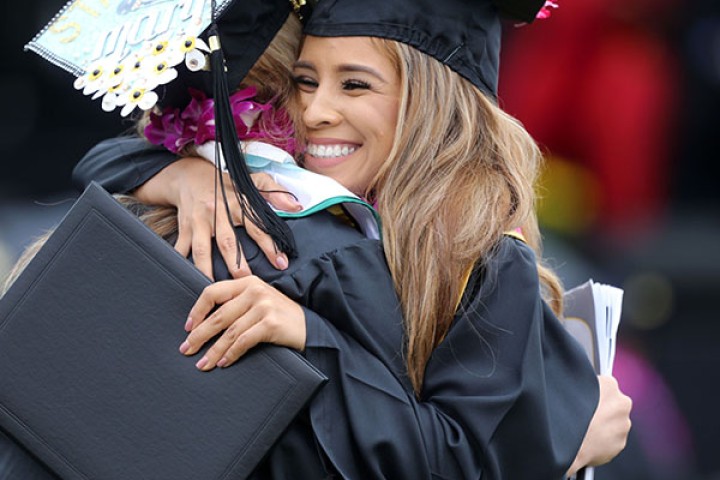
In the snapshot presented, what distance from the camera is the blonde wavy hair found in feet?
8.22

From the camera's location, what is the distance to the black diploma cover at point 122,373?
224 centimetres

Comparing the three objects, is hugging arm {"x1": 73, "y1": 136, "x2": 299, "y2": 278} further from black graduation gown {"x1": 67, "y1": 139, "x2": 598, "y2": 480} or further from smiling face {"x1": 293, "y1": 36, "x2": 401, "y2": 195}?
smiling face {"x1": 293, "y1": 36, "x2": 401, "y2": 195}

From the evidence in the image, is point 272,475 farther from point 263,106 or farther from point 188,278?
point 263,106

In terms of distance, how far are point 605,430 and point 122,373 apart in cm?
101

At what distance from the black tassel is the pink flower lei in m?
0.12

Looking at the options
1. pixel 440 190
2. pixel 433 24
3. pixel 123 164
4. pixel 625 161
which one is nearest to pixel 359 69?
pixel 433 24

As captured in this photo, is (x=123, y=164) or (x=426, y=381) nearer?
(x=426, y=381)

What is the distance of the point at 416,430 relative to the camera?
2.34 metres

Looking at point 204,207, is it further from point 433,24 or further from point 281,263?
point 433,24

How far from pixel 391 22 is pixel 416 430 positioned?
0.86m

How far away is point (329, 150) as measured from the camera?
2807 millimetres

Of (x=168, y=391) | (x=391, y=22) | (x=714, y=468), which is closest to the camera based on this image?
(x=168, y=391)

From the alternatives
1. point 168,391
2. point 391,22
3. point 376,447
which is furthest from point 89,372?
point 391,22

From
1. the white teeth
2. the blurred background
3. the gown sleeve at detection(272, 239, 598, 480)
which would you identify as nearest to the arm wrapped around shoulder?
the gown sleeve at detection(272, 239, 598, 480)
